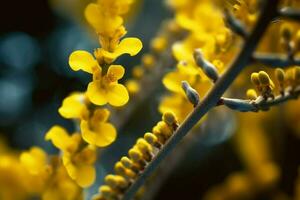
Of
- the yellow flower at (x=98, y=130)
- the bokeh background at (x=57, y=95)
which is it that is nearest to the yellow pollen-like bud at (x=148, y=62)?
the bokeh background at (x=57, y=95)

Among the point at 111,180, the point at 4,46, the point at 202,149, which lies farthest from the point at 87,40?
the point at 111,180

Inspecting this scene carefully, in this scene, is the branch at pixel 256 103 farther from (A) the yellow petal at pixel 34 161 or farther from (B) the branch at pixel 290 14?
(A) the yellow petal at pixel 34 161

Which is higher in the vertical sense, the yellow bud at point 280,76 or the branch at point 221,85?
the branch at point 221,85

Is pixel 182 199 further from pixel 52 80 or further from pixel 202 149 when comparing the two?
pixel 52 80

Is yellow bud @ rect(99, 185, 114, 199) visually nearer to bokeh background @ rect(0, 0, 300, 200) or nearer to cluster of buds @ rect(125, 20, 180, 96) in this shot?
cluster of buds @ rect(125, 20, 180, 96)

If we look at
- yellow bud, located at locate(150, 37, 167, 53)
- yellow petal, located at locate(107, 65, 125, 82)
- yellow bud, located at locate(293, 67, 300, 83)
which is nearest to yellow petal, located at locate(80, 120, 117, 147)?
yellow petal, located at locate(107, 65, 125, 82)

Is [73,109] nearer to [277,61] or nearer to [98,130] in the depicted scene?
[98,130]

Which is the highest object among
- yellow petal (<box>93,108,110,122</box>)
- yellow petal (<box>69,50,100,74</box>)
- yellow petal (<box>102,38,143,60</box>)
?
yellow petal (<box>69,50,100,74</box>)

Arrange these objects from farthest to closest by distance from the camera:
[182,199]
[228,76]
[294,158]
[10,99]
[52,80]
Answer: [52,80] → [10,99] → [182,199] → [294,158] → [228,76]
